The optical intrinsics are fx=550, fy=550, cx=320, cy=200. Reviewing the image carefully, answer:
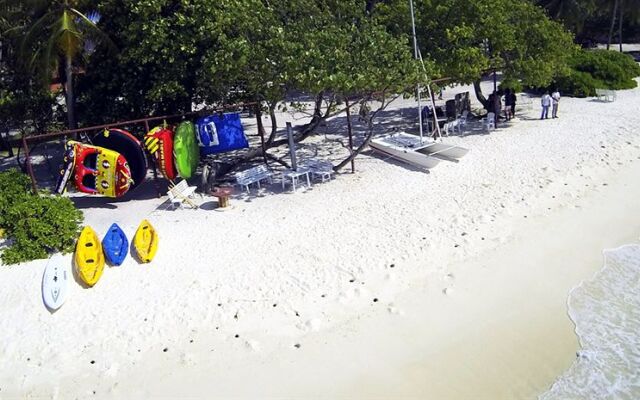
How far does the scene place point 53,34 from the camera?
1670 centimetres

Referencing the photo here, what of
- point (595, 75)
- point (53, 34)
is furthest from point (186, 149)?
point (595, 75)

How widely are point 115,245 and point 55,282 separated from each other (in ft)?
5.48

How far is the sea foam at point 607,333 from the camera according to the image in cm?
915

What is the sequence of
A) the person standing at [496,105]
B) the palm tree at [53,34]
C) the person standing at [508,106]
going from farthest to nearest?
the person standing at [508,106]
the person standing at [496,105]
the palm tree at [53,34]

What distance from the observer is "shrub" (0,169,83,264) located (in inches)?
525

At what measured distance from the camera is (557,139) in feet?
66.5

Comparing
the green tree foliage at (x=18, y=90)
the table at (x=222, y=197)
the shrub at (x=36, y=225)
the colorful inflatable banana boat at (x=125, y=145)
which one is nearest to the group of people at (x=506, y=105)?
A: the table at (x=222, y=197)

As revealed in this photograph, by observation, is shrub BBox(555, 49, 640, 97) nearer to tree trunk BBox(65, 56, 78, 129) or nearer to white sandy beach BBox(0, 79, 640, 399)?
white sandy beach BBox(0, 79, 640, 399)

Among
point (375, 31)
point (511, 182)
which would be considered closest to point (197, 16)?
point (375, 31)

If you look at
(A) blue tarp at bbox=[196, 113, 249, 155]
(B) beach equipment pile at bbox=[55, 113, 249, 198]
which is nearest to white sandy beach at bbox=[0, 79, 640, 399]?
(B) beach equipment pile at bbox=[55, 113, 249, 198]

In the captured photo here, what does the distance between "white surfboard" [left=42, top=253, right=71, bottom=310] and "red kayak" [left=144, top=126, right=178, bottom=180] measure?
451cm

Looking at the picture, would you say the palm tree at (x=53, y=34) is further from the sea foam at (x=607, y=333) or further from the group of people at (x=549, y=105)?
the group of people at (x=549, y=105)

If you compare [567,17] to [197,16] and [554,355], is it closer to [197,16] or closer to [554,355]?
[197,16]

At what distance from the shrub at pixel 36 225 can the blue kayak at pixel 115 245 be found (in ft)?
3.05
